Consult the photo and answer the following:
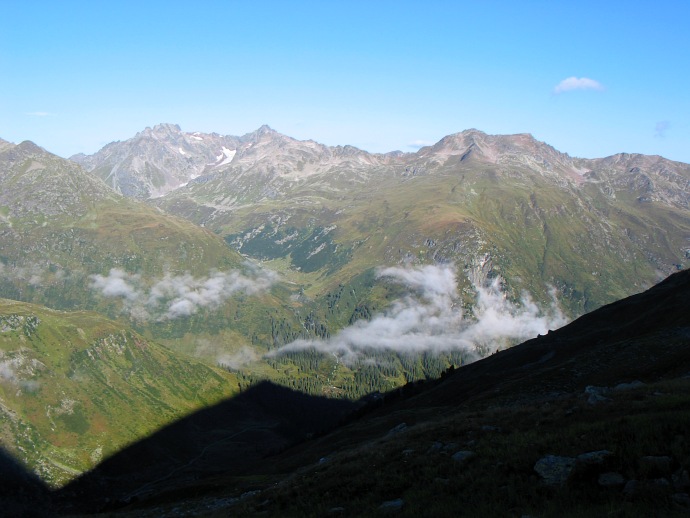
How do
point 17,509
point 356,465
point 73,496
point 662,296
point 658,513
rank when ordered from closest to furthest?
point 658,513 → point 356,465 → point 662,296 → point 17,509 → point 73,496

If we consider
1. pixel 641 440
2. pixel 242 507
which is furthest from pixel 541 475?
pixel 242 507

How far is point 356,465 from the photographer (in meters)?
35.9

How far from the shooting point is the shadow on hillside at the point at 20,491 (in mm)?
161000

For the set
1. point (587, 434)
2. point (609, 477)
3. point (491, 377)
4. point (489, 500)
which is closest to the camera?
point (609, 477)

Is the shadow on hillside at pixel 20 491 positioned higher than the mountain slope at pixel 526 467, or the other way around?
the mountain slope at pixel 526 467

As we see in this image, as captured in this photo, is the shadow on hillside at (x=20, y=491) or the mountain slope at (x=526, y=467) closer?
the mountain slope at (x=526, y=467)

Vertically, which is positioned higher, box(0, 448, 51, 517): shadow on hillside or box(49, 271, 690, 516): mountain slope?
box(49, 271, 690, 516): mountain slope

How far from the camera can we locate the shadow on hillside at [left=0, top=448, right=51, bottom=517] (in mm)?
161000

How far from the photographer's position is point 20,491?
172 m

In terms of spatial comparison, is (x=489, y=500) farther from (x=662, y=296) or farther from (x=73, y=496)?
(x=73, y=496)

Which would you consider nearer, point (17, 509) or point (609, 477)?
point (609, 477)

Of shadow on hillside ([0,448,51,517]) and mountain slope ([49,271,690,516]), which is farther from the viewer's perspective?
shadow on hillside ([0,448,51,517])

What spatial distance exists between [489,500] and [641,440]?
26.6ft

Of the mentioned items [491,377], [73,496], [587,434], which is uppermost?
[587,434]
